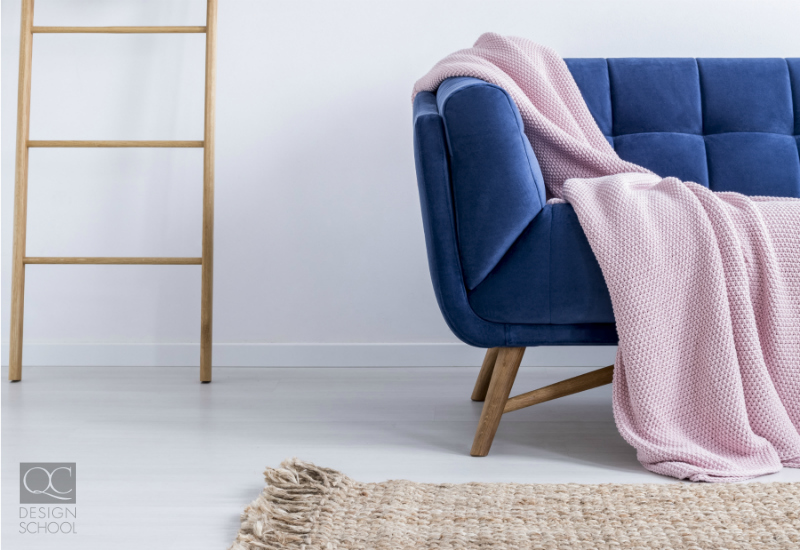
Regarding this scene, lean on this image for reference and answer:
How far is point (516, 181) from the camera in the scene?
1041mm

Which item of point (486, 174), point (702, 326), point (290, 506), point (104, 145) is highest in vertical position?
point (104, 145)

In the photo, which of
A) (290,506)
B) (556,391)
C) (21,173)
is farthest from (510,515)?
(21,173)

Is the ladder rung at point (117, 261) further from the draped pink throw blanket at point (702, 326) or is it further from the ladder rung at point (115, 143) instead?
the draped pink throw blanket at point (702, 326)

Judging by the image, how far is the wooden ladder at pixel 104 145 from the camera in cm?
170

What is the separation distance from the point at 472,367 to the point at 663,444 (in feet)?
2.87

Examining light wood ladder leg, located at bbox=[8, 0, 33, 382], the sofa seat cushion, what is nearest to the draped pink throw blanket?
the sofa seat cushion

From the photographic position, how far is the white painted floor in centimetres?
85

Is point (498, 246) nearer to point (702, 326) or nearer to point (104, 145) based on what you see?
point (702, 326)

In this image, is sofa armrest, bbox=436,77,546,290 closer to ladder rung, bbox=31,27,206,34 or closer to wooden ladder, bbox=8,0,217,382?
wooden ladder, bbox=8,0,217,382

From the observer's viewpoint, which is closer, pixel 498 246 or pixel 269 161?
pixel 498 246

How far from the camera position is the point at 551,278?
1.05 m

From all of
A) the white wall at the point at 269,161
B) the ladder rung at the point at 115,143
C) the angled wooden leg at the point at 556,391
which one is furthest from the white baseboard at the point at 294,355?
the angled wooden leg at the point at 556,391

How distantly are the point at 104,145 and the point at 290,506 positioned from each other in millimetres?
1301

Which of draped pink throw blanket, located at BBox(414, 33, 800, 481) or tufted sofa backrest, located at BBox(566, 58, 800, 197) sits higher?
tufted sofa backrest, located at BBox(566, 58, 800, 197)
